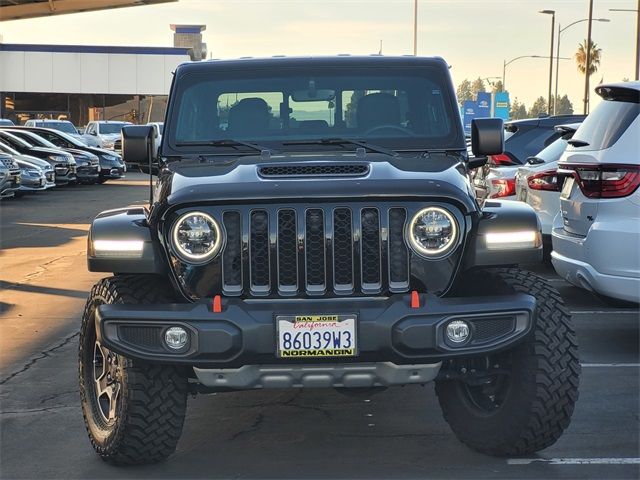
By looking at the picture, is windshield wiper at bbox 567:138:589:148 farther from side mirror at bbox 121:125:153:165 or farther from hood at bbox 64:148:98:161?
hood at bbox 64:148:98:161

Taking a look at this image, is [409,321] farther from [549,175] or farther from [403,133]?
[549,175]

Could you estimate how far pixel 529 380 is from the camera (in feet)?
17.9

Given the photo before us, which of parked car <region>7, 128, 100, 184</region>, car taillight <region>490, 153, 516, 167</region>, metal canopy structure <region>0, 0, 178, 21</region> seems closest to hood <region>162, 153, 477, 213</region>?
car taillight <region>490, 153, 516, 167</region>

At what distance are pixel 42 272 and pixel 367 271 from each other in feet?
30.2

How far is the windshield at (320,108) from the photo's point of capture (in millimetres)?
6695

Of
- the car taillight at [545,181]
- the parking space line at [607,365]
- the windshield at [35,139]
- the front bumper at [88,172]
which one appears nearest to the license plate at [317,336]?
the parking space line at [607,365]

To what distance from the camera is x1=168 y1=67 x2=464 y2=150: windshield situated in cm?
670

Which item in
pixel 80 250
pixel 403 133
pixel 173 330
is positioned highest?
pixel 403 133

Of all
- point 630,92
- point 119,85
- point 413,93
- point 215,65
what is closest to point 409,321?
point 413,93

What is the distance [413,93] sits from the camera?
6910 millimetres

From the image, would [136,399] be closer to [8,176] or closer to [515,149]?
[515,149]

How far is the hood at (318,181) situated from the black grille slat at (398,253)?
4.6 inches

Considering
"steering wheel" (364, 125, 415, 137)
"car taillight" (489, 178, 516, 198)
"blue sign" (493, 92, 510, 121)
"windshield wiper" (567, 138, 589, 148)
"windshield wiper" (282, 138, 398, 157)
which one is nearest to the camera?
"windshield wiper" (282, 138, 398, 157)

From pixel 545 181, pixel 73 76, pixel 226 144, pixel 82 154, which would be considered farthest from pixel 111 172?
pixel 73 76
